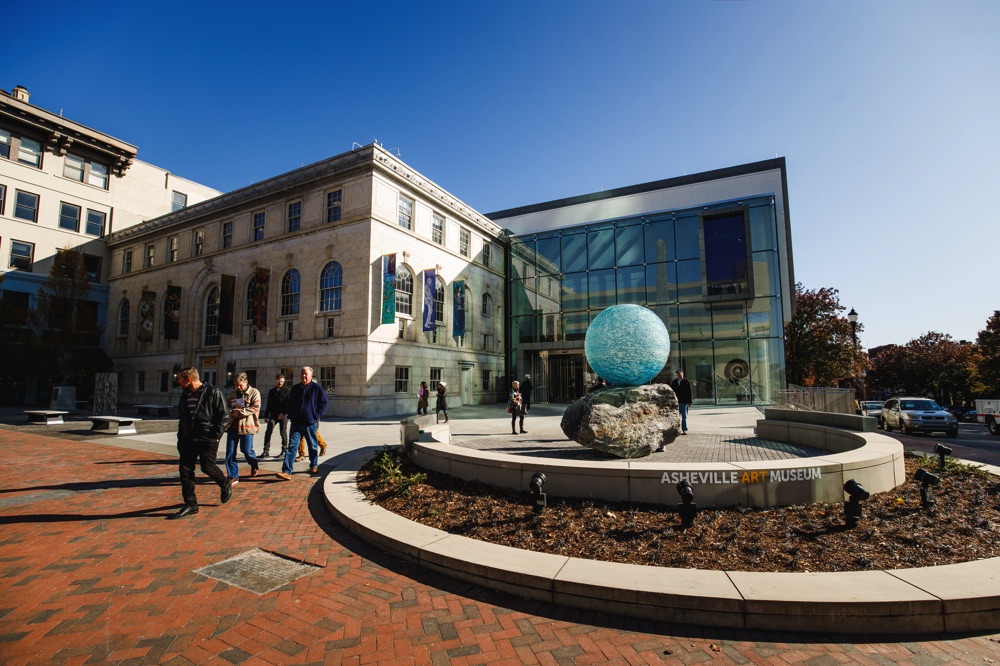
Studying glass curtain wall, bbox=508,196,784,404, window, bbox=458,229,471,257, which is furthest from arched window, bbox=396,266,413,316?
glass curtain wall, bbox=508,196,784,404

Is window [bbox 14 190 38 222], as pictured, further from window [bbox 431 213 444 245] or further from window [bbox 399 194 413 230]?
window [bbox 431 213 444 245]

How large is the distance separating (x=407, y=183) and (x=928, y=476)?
24604 mm

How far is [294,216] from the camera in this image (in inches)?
→ 1015

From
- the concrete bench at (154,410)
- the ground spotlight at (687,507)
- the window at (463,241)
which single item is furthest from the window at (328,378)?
the ground spotlight at (687,507)

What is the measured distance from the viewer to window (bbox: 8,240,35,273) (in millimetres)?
30913

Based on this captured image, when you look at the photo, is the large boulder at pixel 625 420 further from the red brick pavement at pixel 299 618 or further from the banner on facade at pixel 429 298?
the banner on facade at pixel 429 298

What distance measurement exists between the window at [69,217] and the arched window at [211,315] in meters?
15.3

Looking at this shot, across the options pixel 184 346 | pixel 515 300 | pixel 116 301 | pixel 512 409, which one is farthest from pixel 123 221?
pixel 512 409

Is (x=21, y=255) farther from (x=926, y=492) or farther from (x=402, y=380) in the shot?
(x=926, y=492)

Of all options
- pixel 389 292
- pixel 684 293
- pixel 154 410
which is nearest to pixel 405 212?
pixel 389 292

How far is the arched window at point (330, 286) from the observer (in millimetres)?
23562

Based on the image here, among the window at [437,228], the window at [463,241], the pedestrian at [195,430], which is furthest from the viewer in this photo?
the window at [463,241]

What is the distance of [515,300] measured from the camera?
34.2m

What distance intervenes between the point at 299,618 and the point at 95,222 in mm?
45883
